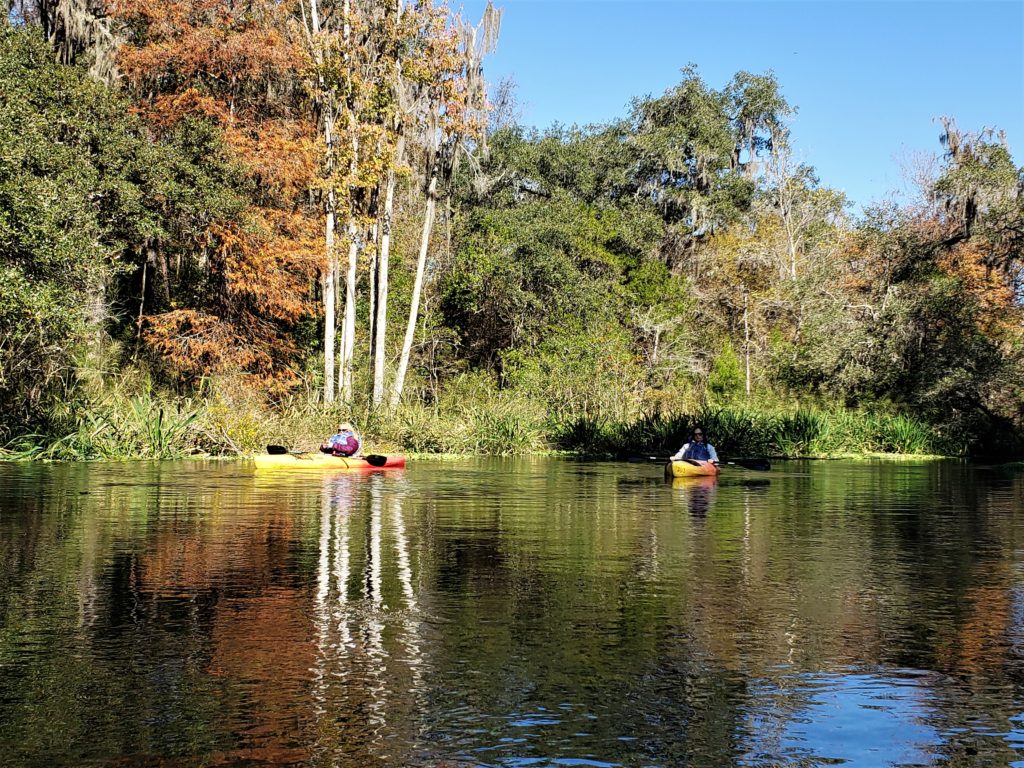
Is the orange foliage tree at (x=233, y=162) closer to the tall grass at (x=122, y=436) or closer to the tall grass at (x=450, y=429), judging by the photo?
the tall grass at (x=450, y=429)

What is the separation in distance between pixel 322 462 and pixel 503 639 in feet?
56.9

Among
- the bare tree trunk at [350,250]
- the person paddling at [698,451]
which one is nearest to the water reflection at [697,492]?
the person paddling at [698,451]

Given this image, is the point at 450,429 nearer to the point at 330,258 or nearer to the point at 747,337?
the point at 330,258

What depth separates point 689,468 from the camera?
23891mm

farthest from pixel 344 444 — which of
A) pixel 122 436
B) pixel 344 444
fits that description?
pixel 122 436

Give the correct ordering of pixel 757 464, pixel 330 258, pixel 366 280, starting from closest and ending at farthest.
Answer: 1. pixel 757 464
2. pixel 330 258
3. pixel 366 280

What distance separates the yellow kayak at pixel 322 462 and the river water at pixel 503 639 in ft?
25.8

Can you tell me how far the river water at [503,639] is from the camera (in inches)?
222

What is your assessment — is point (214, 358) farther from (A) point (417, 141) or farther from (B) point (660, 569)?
(B) point (660, 569)

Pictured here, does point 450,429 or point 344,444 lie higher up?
point 450,429

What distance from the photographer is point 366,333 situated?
140ft

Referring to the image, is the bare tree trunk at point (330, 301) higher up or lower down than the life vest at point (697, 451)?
higher up

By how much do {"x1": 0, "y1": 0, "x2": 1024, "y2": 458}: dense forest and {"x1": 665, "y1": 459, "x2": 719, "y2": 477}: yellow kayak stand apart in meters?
9.30

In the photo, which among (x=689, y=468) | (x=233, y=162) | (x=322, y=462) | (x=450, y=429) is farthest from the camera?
(x=233, y=162)
